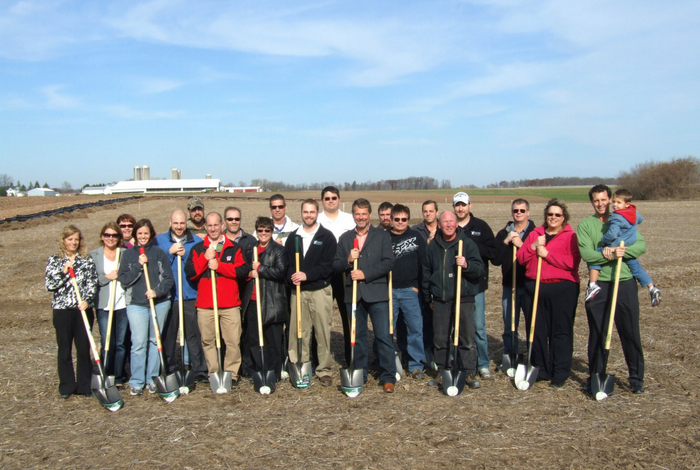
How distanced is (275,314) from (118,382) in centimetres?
220

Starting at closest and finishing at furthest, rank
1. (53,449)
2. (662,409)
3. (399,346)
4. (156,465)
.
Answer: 1. (156,465)
2. (53,449)
3. (662,409)
4. (399,346)

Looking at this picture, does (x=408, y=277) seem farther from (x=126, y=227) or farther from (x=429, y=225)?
(x=126, y=227)

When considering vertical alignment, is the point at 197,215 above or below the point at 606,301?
above

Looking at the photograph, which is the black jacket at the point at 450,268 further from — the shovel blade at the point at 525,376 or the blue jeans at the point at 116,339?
the blue jeans at the point at 116,339

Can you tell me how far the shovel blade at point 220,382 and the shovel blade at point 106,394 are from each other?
1023 millimetres

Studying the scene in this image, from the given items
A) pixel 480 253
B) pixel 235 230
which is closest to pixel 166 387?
pixel 235 230

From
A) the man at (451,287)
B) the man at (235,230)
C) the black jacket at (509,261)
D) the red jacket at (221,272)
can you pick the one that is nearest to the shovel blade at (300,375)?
the red jacket at (221,272)

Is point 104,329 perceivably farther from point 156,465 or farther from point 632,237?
point 632,237

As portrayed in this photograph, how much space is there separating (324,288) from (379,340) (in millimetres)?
963

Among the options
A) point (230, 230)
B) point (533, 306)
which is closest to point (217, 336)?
point (230, 230)

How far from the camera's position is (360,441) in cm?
502

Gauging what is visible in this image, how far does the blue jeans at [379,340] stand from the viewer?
650 centimetres

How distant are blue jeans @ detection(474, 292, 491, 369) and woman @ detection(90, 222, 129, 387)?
Answer: 4462 millimetres

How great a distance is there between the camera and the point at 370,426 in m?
5.37
